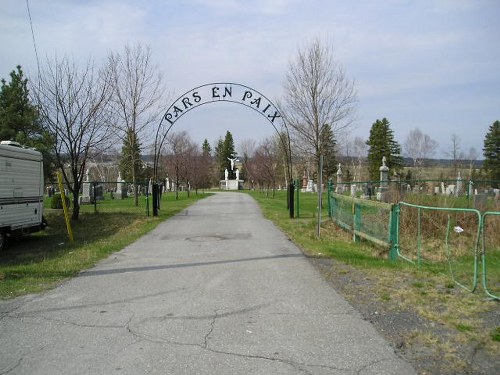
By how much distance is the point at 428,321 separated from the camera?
18.4 ft

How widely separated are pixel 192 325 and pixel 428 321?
2.73 meters

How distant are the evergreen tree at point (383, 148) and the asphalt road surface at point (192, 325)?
70089 millimetres

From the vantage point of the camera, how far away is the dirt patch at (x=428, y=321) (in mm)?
4410

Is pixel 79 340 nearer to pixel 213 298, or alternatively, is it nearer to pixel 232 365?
pixel 232 365

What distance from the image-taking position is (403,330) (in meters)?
5.33

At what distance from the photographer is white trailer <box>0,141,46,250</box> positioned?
12656 millimetres

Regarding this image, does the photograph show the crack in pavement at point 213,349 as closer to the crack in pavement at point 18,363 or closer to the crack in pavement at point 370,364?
the crack in pavement at point 370,364

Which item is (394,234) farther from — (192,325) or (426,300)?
(192,325)

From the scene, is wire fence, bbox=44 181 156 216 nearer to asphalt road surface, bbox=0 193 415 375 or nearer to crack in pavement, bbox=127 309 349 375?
asphalt road surface, bbox=0 193 415 375

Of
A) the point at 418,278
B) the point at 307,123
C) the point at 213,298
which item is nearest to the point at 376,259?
the point at 418,278

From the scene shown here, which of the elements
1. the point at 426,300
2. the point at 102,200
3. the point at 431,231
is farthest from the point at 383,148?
the point at 426,300

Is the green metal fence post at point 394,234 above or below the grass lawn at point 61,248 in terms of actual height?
above

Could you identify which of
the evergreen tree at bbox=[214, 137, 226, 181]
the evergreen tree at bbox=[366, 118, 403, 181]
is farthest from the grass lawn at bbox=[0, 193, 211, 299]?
the evergreen tree at bbox=[214, 137, 226, 181]

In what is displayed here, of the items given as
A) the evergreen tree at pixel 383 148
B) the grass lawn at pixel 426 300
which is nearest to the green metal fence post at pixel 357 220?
the grass lawn at pixel 426 300
